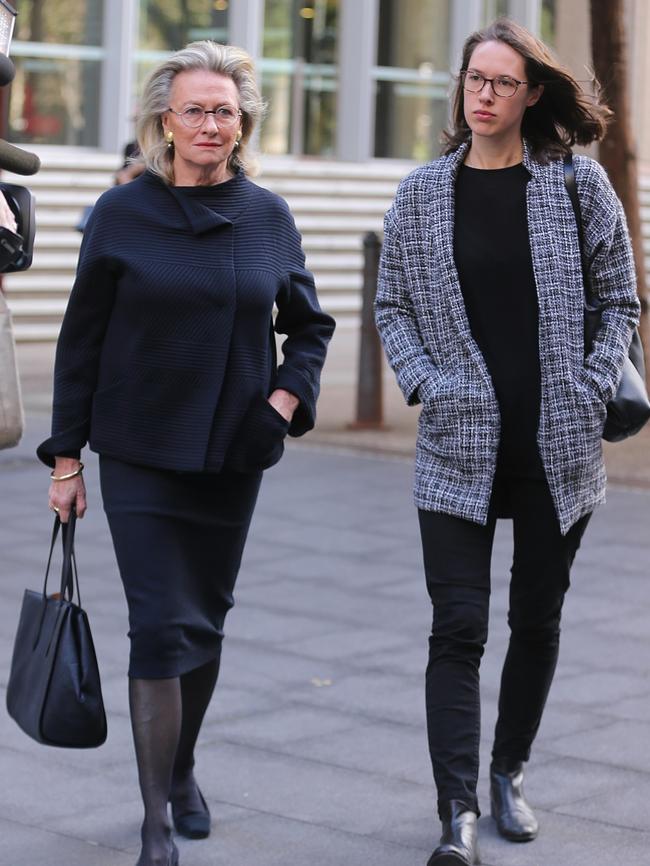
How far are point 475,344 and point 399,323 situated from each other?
0.80ft

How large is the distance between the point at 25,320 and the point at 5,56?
13852 millimetres

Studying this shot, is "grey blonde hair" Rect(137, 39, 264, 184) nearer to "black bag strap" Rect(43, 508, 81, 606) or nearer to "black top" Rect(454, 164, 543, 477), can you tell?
"black top" Rect(454, 164, 543, 477)

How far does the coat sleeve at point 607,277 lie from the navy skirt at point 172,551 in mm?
892

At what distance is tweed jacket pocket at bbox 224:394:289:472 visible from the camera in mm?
4184

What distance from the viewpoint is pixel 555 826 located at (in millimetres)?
4484

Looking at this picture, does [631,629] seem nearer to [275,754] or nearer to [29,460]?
[275,754]

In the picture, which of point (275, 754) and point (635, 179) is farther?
point (635, 179)

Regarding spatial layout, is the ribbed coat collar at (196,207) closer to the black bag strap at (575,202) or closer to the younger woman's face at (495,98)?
the younger woman's face at (495,98)

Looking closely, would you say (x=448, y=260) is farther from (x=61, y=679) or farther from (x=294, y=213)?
(x=294, y=213)

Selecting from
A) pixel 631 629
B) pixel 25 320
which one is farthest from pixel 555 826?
pixel 25 320

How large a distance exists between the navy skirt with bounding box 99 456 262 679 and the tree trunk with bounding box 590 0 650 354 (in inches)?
316

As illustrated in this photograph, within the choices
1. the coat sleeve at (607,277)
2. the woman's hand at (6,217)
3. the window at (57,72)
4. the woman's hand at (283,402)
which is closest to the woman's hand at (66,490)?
the woman's hand at (283,402)

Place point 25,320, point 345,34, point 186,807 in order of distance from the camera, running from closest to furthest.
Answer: point 186,807 < point 25,320 < point 345,34

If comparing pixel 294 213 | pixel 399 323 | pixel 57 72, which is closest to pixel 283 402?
pixel 399 323
